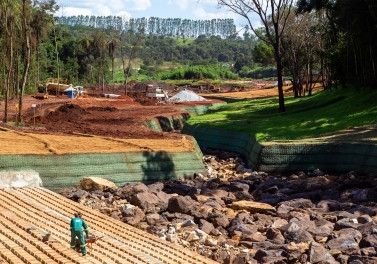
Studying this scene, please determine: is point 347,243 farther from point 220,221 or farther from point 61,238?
point 61,238

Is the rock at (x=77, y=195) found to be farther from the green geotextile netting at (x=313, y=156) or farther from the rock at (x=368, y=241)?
the rock at (x=368, y=241)

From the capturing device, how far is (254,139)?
30.9 meters

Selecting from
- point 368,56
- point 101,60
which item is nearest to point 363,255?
point 368,56

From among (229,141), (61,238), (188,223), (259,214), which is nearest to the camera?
(61,238)

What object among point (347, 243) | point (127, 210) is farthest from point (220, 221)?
point (347, 243)

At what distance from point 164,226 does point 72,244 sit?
459 cm

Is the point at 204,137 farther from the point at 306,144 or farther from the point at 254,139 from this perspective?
the point at 306,144

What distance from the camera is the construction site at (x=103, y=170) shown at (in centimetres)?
1430

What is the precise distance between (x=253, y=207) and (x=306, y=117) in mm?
17097

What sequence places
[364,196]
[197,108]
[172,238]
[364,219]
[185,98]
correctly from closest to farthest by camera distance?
[172,238] → [364,219] → [364,196] → [197,108] → [185,98]

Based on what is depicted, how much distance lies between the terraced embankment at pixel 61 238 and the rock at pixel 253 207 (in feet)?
14.4

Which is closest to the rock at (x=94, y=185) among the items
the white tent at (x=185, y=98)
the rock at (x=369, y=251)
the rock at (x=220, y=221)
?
the rock at (x=220, y=221)

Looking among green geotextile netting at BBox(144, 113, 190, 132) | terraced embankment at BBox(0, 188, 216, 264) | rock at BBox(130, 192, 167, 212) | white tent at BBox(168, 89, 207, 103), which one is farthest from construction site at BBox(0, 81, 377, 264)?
white tent at BBox(168, 89, 207, 103)

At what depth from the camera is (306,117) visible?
36406 millimetres
